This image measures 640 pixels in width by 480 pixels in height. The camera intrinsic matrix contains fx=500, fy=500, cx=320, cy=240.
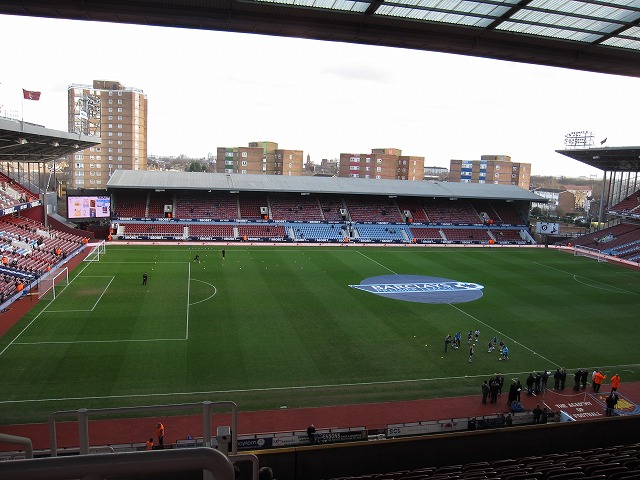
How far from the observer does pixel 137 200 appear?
193 ft

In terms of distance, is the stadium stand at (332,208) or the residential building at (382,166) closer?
the stadium stand at (332,208)

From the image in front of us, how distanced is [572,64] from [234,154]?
115m

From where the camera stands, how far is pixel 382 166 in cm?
11388

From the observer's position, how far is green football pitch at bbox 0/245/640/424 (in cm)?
1955

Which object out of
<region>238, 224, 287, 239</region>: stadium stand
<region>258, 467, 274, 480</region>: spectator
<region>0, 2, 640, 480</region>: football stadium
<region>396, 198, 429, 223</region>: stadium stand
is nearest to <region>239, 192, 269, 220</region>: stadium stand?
<region>0, 2, 640, 480</region>: football stadium

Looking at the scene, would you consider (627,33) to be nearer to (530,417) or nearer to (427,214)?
(530,417)

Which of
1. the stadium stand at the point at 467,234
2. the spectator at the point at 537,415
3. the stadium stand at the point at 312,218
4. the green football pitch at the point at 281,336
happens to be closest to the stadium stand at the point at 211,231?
the stadium stand at the point at 312,218

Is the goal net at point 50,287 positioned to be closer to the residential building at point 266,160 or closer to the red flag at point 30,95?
the red flag at point 30,95

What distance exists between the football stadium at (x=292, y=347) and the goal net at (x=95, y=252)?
0.27 metres

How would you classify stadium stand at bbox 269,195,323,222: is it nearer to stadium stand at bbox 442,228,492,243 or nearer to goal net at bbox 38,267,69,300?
stadium stand at bbox 442,228,492,243

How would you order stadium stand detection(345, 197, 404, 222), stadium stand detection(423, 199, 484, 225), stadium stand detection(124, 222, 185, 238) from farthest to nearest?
1. stadium stand detection(423, 199, 484, 225)
2. stadium stand detection(345, 197, 404, 222)
3. stadium stand detection(124, 222, 185, 238)

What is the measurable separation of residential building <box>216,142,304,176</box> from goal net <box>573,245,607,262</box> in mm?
69405

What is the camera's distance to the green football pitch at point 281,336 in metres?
19.5

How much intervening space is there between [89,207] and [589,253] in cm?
5527
